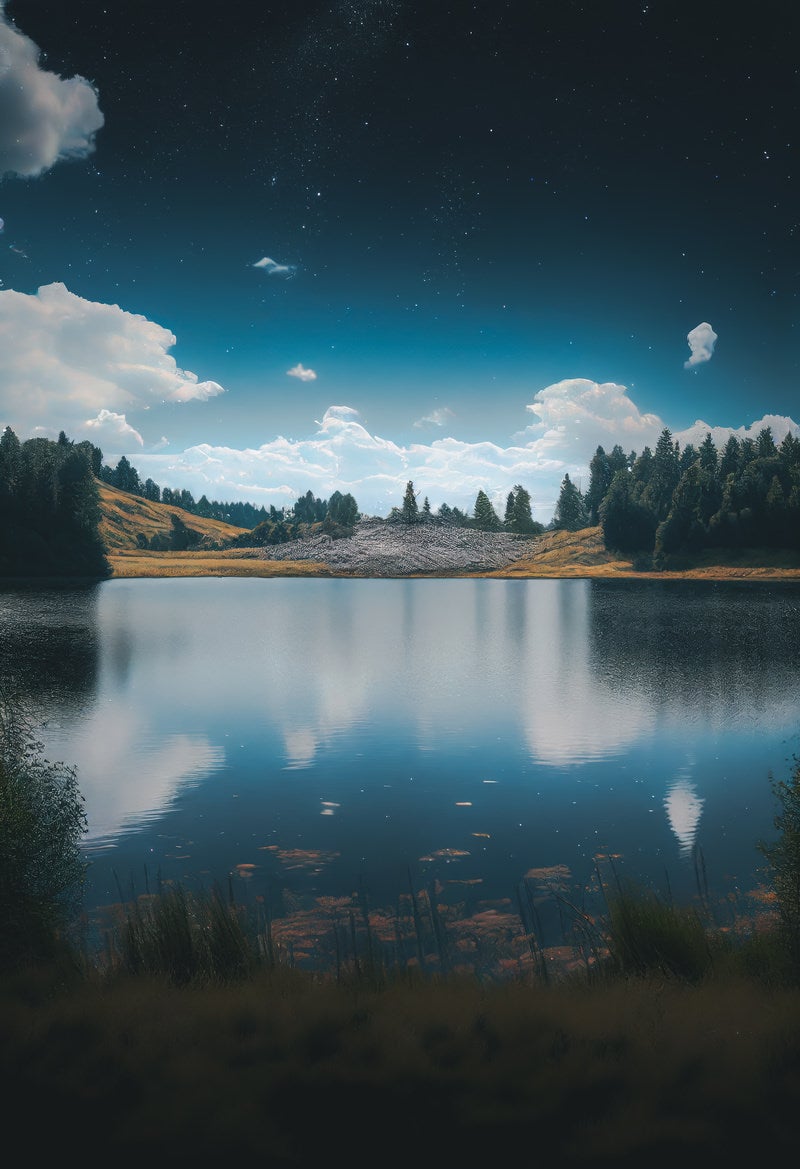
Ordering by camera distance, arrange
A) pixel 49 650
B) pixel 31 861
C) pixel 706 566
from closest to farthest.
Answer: pixel 31 861 < pixel 49 650 < pixel 706 566

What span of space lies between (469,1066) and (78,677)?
43278 millimetres

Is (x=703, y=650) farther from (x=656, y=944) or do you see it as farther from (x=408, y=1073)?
(x=408, y=1073)

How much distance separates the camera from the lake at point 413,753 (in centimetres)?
1783

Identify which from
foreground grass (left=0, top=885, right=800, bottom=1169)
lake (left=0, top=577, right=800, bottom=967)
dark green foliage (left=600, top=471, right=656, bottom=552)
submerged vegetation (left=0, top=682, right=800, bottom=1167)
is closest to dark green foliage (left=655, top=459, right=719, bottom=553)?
dark green foliage (left=600, top=471, right=656, bottom=552)

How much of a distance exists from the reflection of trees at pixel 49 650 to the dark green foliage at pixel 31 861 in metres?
2.93

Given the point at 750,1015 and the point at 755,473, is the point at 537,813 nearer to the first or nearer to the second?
the point at 750,1015

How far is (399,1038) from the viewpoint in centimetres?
905

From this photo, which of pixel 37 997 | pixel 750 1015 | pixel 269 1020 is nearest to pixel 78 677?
pixel 37 997

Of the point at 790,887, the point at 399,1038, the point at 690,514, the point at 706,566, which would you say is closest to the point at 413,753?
the point at 790,887

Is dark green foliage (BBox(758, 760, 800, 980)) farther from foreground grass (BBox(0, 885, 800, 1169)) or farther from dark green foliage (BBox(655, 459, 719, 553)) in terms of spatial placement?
dark green foliage (BBox(655, 459, 719, 553))

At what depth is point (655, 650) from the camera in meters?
56.3

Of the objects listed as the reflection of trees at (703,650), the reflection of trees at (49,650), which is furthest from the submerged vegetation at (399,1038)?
the reflection of trees at (703,650)

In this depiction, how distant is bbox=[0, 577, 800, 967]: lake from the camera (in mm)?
17828

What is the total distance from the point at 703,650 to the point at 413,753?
3740cm
